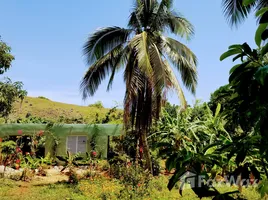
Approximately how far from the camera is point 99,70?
10359 millimetres

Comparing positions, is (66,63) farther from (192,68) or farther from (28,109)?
(28,109)

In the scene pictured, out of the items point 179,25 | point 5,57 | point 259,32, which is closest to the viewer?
point 259,32

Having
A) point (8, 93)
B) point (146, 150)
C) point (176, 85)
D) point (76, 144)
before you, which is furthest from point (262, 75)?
point (8, 93)

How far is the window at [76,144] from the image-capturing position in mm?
15070

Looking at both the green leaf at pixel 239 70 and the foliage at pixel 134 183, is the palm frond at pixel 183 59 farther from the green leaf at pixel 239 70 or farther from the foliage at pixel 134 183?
the green leaf at pixel 239 70

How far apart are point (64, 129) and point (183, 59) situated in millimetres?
7824

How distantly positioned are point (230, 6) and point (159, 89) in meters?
2.94

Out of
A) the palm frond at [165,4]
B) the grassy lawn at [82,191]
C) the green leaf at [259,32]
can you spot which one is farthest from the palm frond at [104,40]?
the green leaf at [259,32]

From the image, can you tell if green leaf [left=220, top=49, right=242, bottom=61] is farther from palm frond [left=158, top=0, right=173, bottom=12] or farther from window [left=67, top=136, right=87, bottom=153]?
window [left=67, top=136, right=87, bottom=153]

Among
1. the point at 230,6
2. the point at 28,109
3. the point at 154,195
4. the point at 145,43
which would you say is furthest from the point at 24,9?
the point at 28,109

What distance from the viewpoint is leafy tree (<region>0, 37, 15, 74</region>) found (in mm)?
14758

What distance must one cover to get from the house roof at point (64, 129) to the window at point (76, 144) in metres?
0.40

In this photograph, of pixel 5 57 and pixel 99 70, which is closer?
pixel 99 70

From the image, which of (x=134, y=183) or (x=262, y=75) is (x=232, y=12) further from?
(x=262, y=75)
